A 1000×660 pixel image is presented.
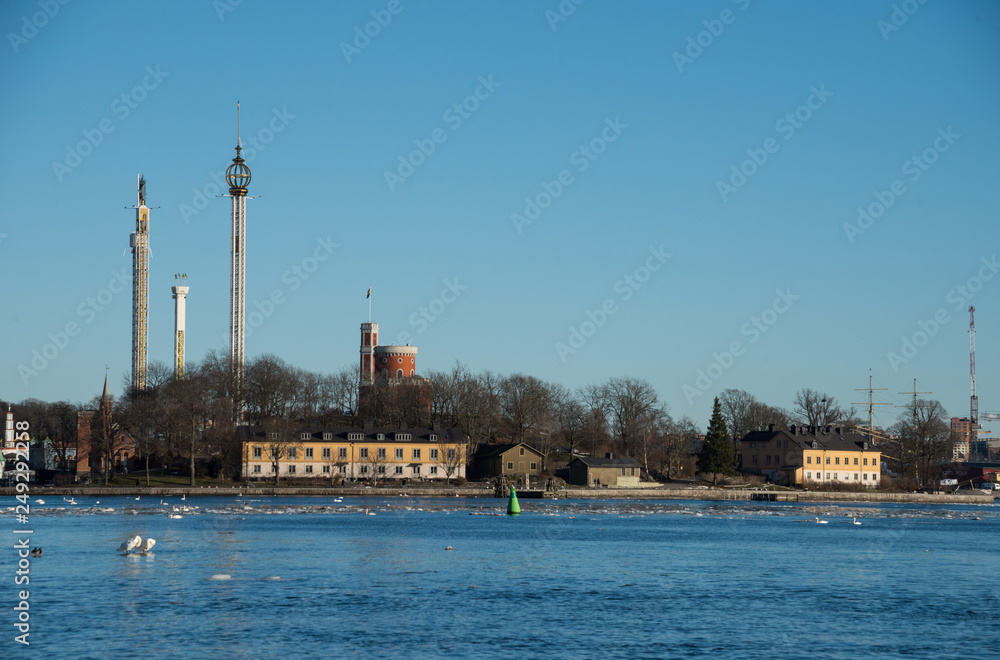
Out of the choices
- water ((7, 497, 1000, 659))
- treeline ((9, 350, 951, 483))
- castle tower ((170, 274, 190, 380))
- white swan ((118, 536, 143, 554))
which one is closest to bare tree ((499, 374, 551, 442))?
treeline ((9, 350, 951, 483))

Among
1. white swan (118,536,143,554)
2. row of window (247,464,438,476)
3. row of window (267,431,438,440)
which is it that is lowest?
row of window (247,464,438,476)

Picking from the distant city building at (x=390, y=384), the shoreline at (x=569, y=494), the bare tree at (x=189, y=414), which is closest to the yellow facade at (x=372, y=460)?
the shoreline at (x=569, y=494)

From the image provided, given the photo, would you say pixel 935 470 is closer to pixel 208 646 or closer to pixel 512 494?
pixel 512 494

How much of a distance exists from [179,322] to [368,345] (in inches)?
1024

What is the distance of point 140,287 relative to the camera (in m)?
145

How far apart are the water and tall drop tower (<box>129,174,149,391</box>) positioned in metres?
72.7

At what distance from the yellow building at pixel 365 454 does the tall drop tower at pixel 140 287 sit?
2874 centimetres

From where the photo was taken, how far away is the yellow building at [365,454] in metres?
113

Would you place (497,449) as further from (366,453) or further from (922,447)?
(922,447)

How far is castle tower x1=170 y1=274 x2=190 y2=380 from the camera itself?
466ft

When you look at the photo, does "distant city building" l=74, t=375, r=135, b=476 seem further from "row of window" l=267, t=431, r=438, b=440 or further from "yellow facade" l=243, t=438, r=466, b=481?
"row of window" l=267, t=431, r=438, b=440

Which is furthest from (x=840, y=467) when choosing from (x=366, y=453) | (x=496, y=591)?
(x=496, y=591)

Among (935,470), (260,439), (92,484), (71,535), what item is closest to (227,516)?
(71,535)

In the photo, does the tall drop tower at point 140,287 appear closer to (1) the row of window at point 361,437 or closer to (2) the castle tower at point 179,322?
(2) the castle tower at point 179,322
